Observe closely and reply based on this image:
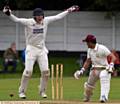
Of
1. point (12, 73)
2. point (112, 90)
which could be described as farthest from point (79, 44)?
point (112, 90)

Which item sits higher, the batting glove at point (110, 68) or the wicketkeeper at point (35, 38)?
the wicketkeeper at point (35, 38)

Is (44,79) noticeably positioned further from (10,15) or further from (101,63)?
(10,15)

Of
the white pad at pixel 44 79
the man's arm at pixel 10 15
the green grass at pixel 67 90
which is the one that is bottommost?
the green grass at pixel 67 90

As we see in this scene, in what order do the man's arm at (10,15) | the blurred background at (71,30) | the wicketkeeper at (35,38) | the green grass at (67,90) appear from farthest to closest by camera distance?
1. the blurred background at (71,30)
2. the green grass at (67,90)
3. the wicketkeeper at (35,38)
4. the man's arm at (10,15)

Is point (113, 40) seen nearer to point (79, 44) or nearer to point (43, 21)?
point (79, 44)

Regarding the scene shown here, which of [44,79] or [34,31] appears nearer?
[34,31]

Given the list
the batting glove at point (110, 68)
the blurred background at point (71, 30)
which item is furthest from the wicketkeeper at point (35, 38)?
the blurred background at point (71, 30)

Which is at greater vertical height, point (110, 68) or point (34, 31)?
point (34, 31)

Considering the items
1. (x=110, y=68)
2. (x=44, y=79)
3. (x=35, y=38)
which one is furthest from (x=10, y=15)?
(x=110, y=68)

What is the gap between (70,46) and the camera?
136ft

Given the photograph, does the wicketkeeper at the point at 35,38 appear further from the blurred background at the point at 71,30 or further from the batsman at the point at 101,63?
the blurred background at the point at 71,30

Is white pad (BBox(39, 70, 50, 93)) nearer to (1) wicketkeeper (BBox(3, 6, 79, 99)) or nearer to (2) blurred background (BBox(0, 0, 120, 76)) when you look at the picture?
(1) wicketkeeper (BBox(3, 6, 79, 99))

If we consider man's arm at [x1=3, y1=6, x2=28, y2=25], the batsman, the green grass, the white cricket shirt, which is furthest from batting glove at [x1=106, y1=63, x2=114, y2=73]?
the green grass

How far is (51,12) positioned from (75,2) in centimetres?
168
